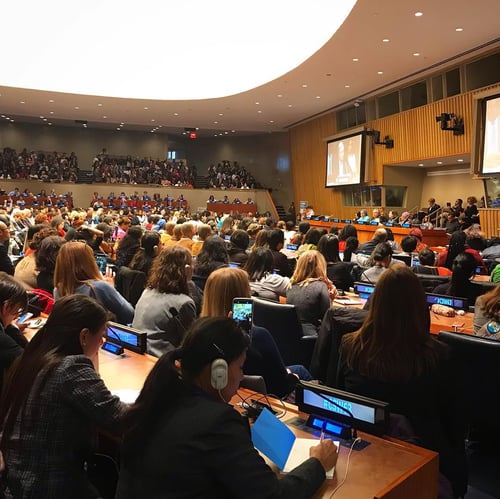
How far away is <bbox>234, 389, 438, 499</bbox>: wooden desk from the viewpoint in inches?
62.1

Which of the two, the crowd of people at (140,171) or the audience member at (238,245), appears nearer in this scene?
the audience member at (238,245)

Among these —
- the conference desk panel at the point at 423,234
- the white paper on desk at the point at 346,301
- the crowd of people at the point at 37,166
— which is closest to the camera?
the white paper on desk at the point at 346,301

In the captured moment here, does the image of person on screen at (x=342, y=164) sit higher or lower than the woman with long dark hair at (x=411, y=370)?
higher

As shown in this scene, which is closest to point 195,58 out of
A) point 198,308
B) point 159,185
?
point 159,185

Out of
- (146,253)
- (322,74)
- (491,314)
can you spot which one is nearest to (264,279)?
(146,253)

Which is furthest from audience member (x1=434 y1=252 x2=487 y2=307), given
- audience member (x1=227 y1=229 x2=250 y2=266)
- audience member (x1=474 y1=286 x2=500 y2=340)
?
audience member (x1=227 y1=229 x2=250 y2=266)

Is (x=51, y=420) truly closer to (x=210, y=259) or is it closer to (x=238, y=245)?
(x=210, y=259)

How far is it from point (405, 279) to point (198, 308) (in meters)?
2.19

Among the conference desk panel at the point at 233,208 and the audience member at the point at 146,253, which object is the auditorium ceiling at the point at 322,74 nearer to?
the conference desk panel at the point at 233,208

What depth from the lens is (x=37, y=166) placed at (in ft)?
79.4

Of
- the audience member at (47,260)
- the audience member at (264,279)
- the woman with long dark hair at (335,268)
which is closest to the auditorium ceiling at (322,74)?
the woman with long dark hair at (335,268)

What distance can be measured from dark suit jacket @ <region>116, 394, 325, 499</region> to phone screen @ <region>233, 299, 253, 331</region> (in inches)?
42.2

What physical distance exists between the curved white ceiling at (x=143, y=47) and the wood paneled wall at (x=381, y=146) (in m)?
4.01

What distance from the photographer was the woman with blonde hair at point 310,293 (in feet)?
13.8
